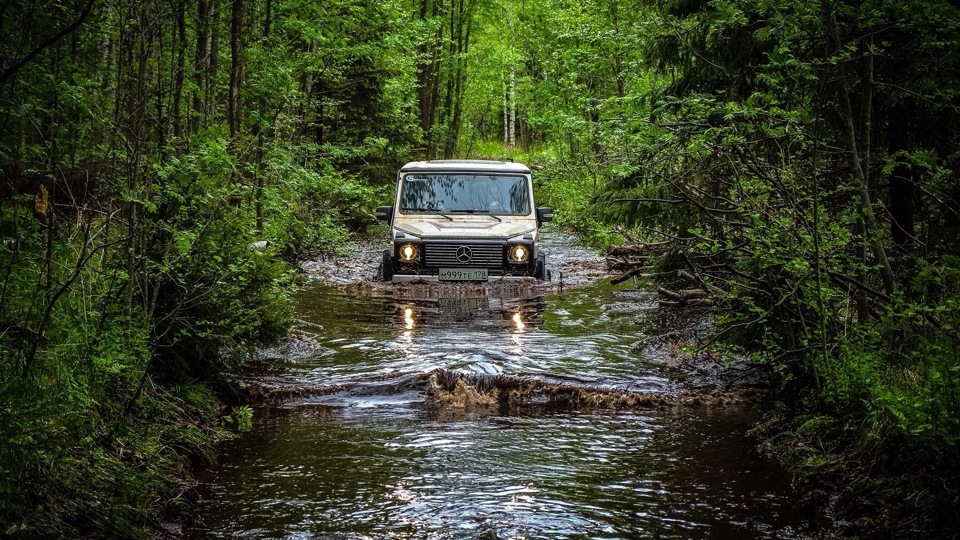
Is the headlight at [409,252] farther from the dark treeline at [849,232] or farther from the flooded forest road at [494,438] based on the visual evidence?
the dark treeline at [849,232]

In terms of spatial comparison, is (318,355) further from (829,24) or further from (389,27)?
(389,27)

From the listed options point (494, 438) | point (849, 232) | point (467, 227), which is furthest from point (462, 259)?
point (849, 232)

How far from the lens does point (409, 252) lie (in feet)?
39.8

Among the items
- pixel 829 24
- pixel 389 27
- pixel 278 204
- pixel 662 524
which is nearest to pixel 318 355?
pixel 278 204

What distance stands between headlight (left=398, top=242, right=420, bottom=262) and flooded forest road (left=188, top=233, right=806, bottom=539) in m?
0.83

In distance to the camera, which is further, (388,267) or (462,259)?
(388,267)

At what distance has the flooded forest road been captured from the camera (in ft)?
16.7

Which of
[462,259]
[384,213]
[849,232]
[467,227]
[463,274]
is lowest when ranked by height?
[463,274]

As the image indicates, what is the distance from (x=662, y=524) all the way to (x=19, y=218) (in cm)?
409

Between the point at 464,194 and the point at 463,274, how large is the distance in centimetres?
157

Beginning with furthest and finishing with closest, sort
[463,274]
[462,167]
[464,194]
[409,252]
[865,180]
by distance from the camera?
[462,167] → [464,194] → [409,252] → [463,274] → [865,180]

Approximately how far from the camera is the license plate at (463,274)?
11992mm

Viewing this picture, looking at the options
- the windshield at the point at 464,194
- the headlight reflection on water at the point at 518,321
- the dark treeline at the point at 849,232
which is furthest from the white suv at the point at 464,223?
the dark treeline at the point at 849,232

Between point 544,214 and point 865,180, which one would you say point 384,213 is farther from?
point 865,180
